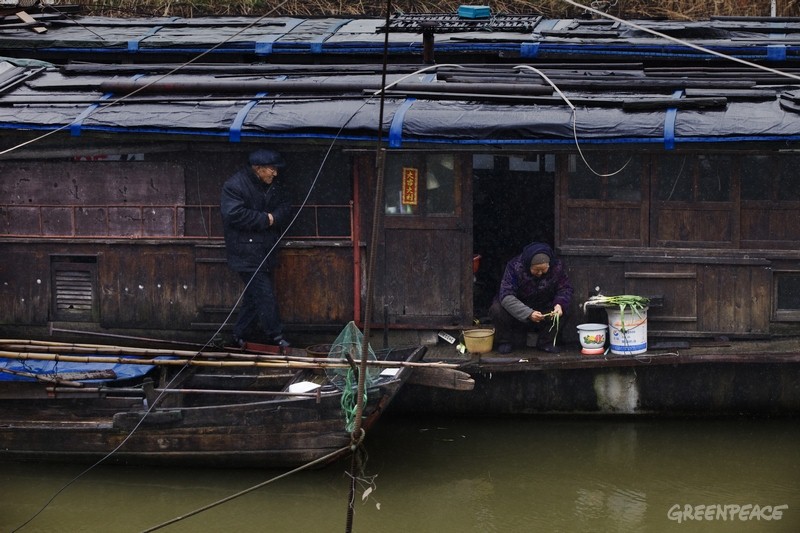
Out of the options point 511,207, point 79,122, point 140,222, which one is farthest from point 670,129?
point 79,122

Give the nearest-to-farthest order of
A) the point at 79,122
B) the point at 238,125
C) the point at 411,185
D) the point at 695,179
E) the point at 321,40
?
1. the point at 238,125
2. the point at 695,179
3. the point at 79,122
4. the point at 411,185
5. the point at 321,40

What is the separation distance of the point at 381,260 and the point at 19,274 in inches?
159

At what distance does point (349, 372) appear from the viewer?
879cm

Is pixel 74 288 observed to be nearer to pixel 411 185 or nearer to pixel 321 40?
pixel 411 185

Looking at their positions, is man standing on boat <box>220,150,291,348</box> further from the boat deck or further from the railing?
the boat deck

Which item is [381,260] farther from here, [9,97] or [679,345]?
[9,97]

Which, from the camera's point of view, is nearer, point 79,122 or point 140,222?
point 79,122

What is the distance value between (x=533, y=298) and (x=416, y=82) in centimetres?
258

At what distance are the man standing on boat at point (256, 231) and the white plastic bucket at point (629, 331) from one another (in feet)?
11.0

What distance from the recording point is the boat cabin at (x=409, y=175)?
982 centimetres

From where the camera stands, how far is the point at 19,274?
36.3 ft

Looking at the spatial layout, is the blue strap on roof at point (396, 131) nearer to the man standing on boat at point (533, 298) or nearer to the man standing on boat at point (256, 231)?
Result: the man standing on boat at point (256, 231)

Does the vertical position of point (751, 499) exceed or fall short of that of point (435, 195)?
it falls short

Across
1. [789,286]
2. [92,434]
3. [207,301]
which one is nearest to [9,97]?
[207,301]
